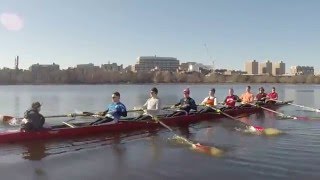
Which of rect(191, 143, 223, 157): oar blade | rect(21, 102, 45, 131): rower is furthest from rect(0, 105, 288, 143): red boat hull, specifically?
rect(191, 143, 223, 157): oar blade

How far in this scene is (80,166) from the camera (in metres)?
10.8

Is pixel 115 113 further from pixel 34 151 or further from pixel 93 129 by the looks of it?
pixel 34 151

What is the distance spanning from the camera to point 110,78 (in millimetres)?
150250

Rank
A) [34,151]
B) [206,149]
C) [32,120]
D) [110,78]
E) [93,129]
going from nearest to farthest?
[34,151] < [206,149] < [32,120] < [93,129] < [110,78]

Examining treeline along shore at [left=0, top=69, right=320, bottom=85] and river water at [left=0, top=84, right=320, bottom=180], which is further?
treeline along shore at [left=0, top=69, right=320, bottom=85]

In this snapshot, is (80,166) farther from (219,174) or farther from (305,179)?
(305,179)

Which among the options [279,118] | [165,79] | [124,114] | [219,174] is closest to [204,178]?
[219,174]

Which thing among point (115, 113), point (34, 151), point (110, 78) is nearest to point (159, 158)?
point (34, 151)

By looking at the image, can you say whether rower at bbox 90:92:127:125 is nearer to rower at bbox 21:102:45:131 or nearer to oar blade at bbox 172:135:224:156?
rower at bbox 21:102:45:131

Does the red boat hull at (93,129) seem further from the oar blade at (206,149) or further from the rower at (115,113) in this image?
the oar blade at (206,149)

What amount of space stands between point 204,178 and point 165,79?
501 ft

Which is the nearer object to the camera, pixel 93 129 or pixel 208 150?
pixel 208 150

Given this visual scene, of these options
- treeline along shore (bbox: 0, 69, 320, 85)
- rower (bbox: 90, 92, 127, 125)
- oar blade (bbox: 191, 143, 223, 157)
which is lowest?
oar blade (bbox: 191, 143, 223, 157)

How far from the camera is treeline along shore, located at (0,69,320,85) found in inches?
5212
